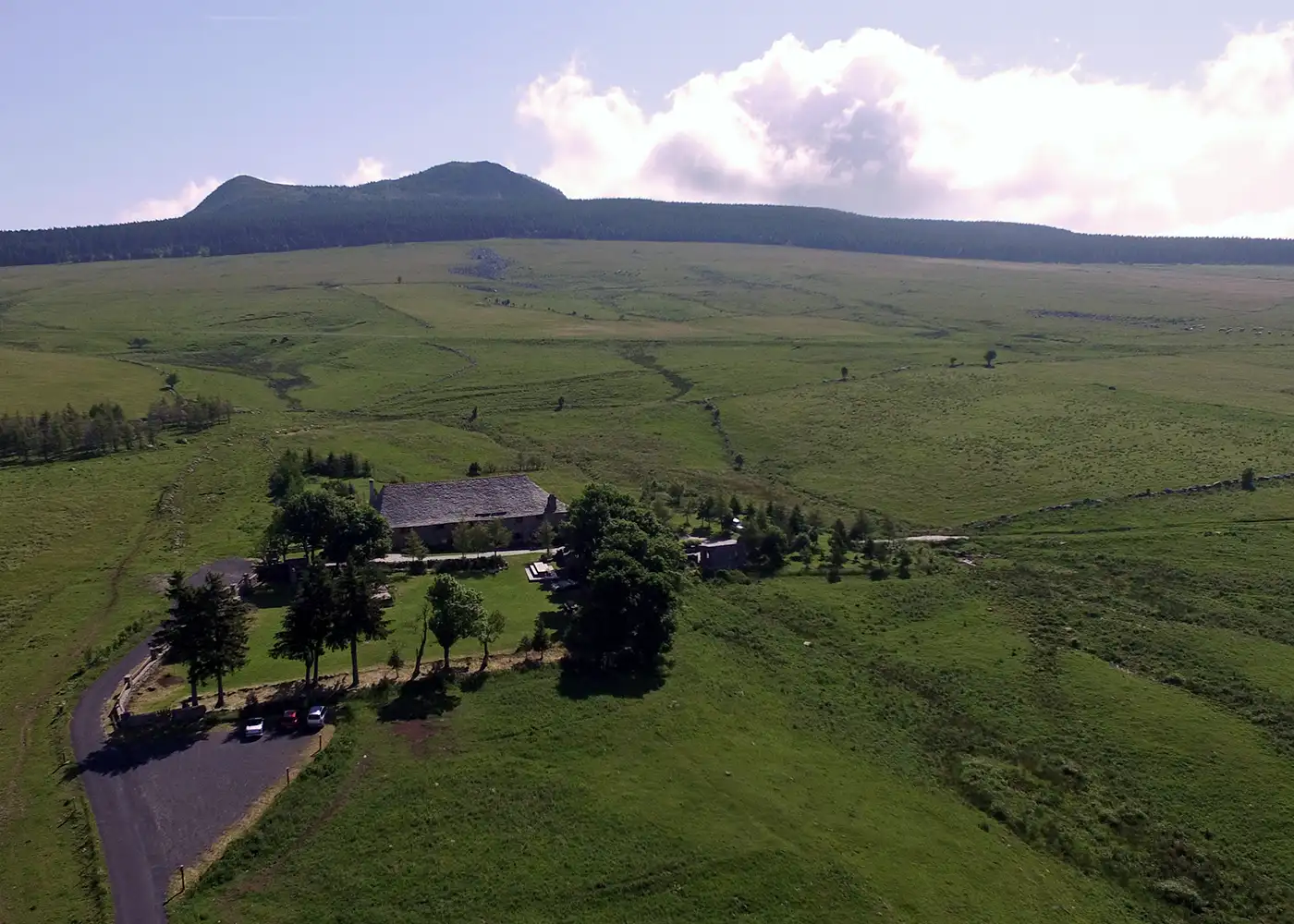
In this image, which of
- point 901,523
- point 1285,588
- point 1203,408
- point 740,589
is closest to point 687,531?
point 740,589

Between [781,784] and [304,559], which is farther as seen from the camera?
[304,559]

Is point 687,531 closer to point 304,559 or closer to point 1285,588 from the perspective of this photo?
point 304,559

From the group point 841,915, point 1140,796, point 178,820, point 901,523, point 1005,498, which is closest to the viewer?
point 841,915

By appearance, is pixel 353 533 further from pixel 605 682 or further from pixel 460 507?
pixel 605 682

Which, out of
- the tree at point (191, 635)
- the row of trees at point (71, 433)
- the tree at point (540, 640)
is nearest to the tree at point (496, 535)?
the tree at point (540, 640)

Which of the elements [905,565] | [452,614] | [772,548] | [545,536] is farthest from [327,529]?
[905,565]

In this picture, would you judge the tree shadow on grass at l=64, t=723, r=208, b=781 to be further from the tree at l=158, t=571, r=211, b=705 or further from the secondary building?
the secondary building
